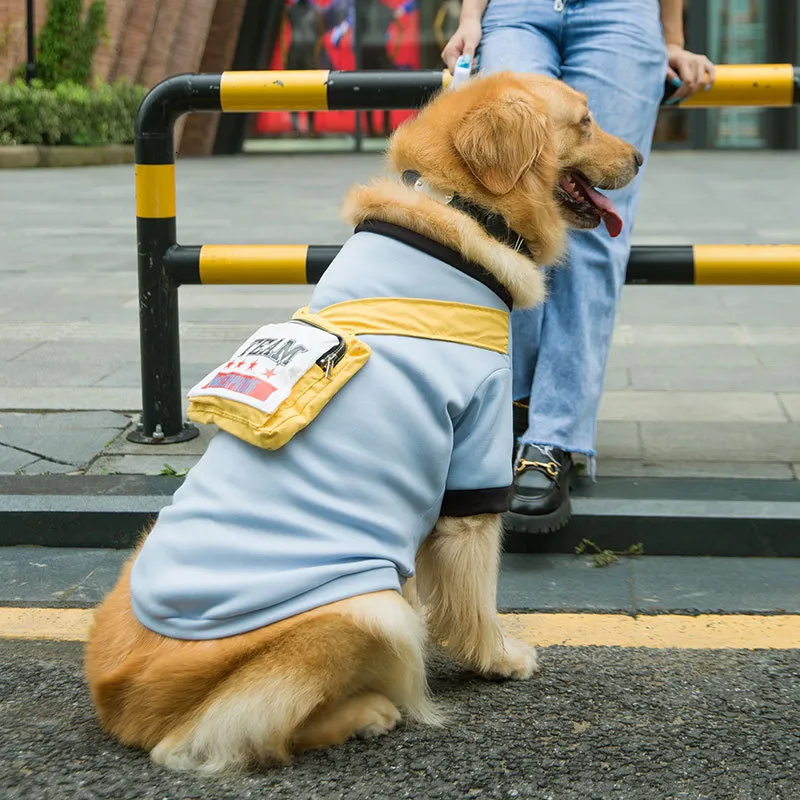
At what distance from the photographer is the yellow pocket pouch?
234cm

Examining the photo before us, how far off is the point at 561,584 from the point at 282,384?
1357 millimetres

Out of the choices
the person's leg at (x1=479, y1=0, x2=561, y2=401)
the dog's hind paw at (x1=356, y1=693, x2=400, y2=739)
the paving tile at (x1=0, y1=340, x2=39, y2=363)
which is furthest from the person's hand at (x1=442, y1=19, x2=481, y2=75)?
the paving tile at (x1=0, y1=340, x2=39, y2=363)

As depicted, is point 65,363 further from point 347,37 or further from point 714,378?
point 347,37

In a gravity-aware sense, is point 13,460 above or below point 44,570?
above

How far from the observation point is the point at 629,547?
3594 millimetres

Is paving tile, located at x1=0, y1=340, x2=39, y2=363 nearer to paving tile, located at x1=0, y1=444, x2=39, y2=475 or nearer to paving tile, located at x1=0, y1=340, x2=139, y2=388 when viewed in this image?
paving tile, located at x1=0, y1=340, x2=139, y2=388

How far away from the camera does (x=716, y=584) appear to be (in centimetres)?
336

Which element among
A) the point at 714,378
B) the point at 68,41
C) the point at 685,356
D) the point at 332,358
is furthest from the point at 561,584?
the point at 68,41

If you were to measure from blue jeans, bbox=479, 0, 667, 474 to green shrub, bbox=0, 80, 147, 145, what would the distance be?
1296 cm

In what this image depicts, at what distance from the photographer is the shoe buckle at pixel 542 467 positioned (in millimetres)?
3539

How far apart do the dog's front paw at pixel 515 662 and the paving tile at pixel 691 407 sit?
200 cm

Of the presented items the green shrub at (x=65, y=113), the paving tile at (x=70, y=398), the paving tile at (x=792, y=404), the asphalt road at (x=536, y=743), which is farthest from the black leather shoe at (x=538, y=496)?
the green shrub at (x=65, y=113)

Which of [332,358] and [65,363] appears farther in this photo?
[65,363]

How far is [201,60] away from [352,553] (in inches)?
729
